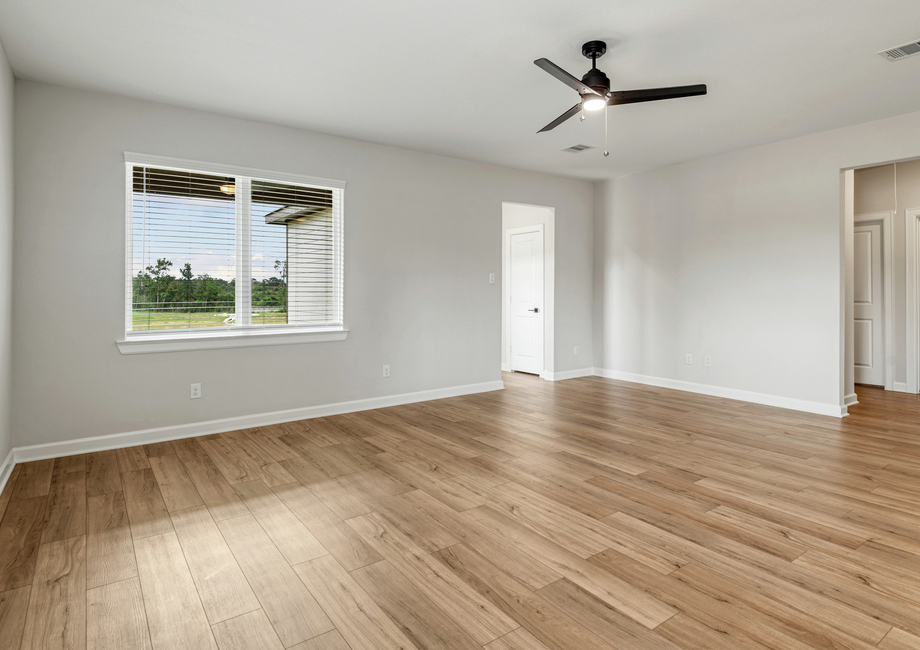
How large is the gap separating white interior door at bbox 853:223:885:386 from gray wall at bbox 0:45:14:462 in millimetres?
8162

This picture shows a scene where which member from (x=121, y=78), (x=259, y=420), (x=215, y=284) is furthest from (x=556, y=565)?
(x=121, y=78)

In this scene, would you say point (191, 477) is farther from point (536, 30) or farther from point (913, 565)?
point (913, 565)

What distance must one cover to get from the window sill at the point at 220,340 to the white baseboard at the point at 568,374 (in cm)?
298

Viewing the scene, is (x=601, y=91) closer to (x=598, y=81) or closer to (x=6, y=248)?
(x=598, y=81)

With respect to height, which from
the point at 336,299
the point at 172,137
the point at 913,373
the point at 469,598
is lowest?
the point at 469,598

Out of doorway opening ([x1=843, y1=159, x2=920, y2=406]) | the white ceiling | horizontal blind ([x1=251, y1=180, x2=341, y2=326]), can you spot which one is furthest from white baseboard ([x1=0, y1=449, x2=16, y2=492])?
doorway opening ([x1=843, y1=159, x2=920, y2=406])

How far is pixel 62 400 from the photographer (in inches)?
144

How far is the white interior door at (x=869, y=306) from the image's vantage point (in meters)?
6.07

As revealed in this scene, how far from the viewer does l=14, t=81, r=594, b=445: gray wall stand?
3586 mm

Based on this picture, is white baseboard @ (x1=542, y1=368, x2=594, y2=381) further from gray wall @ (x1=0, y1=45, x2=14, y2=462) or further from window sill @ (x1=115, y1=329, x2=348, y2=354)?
gray wall @ (x1=0, y1=45, x2=14, y2=462)

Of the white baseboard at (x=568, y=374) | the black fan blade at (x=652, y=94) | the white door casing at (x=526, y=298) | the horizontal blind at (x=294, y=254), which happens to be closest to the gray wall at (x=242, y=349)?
the horizontal blind at (x=294, y=254)

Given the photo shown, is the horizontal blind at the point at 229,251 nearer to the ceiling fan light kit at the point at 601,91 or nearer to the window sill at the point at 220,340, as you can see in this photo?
the window sill at the point at 220,340

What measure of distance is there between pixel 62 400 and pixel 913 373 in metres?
8.30

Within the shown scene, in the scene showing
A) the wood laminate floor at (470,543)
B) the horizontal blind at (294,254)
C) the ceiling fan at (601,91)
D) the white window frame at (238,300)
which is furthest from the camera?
the horizontal blind at (294,254)
